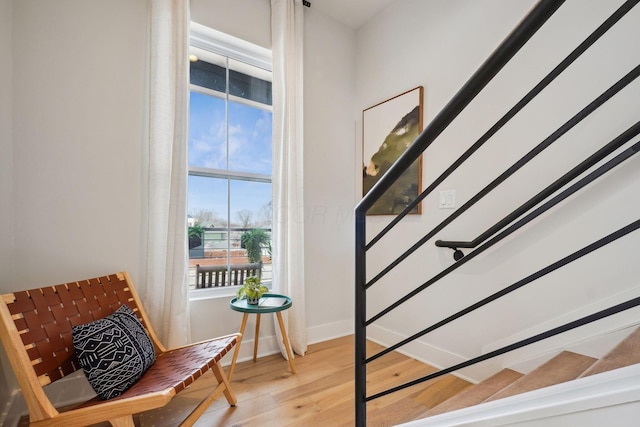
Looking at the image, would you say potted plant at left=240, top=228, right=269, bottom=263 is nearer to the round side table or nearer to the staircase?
the round side table

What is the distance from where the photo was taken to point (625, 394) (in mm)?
568

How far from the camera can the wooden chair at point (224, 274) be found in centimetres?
229

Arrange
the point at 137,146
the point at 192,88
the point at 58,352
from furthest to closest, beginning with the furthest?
1. the point at 192,88
2. the point at 137,146
3. the point at 58,352

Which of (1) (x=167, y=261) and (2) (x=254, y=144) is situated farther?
(2) (x=254, y=144)

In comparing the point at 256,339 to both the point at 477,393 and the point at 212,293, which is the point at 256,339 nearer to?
the point at 212,293

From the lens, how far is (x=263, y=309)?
1941 mm

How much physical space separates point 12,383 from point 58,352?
616 millimetres

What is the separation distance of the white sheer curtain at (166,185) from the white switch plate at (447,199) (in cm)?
179

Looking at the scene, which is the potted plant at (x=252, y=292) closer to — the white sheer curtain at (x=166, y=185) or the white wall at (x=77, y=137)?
the white sheer curtain at (x=166, y=185)

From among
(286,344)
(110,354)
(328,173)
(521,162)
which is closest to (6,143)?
(110,354)

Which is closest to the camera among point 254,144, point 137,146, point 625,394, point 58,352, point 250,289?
point 625,394

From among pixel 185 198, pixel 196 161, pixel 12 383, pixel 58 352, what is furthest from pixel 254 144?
pixel 12 383

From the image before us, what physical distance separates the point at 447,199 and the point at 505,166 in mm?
421

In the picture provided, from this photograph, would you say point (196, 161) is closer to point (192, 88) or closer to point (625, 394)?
point (192, 88)
